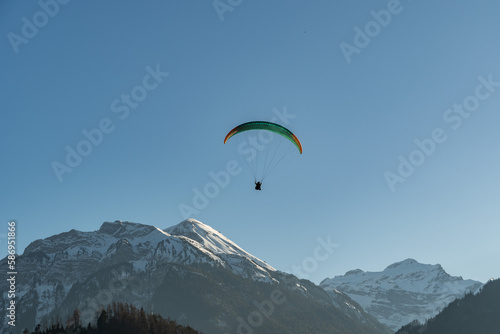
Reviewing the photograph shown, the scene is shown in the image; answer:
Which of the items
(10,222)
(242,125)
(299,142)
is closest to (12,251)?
(10,222)

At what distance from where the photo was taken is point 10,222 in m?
116

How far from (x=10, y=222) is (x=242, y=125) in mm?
62389

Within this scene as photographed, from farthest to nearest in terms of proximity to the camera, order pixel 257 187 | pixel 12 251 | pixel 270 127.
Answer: pixel 12 251 < pixel 270 127 < pixel 257 187

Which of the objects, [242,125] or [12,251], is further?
[12,251]

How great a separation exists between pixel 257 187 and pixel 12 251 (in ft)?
214

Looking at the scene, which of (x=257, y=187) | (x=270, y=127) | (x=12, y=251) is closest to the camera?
(x=257, y=187)

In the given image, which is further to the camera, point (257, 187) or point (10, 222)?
point (10, 222)

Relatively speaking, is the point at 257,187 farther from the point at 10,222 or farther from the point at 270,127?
the point at 10,222

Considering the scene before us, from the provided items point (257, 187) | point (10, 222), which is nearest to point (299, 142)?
point (257, 187)

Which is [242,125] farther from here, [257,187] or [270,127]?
[257,187]

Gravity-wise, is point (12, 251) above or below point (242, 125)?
below

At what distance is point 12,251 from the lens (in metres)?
115

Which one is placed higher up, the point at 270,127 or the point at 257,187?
the point at 270,127

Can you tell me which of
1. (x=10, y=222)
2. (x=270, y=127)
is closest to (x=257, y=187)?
(x=270, y=127)
